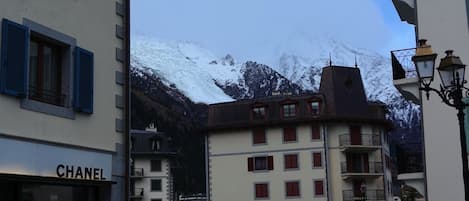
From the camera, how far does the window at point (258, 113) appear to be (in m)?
67.0

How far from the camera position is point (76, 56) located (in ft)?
41.5

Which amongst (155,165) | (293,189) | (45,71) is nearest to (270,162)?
(293,189)

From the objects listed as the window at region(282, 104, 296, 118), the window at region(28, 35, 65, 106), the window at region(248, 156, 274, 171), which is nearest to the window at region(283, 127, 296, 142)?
the window at region(282, 104, 296, 118)

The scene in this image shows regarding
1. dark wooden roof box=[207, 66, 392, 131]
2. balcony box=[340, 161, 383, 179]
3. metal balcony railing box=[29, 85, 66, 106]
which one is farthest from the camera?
dark wooden roof box=[207, 66, 392, 131]

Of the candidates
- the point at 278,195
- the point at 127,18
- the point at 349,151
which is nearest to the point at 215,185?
the point at 278,195

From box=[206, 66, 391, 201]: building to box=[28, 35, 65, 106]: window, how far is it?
52.4 meters

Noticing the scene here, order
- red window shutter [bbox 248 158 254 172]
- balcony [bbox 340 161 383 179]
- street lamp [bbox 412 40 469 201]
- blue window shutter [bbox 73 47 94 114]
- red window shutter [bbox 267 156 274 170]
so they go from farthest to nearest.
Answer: red window shutter [bbox 248 158 254 172]
red window shutter [bbox 267 156 274 170]
balcony [bbox 340 161 383 179]
blue window shutter [bbox 73 47 94 114]
street lamp [bbox 412 40 469 201]

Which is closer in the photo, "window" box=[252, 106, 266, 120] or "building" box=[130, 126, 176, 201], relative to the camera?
"window" box=[252, 106, 266, 120]

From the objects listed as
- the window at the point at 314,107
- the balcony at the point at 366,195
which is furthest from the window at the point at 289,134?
the balcony at the point at 366,195

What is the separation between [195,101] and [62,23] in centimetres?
16621

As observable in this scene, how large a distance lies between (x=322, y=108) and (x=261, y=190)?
913 cm

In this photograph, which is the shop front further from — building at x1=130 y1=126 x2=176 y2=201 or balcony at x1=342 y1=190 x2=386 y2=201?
building at x1=130 y1=126 x2=176 y2=201

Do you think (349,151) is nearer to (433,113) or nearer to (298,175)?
(298,175)

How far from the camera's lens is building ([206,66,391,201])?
64.0 metres
